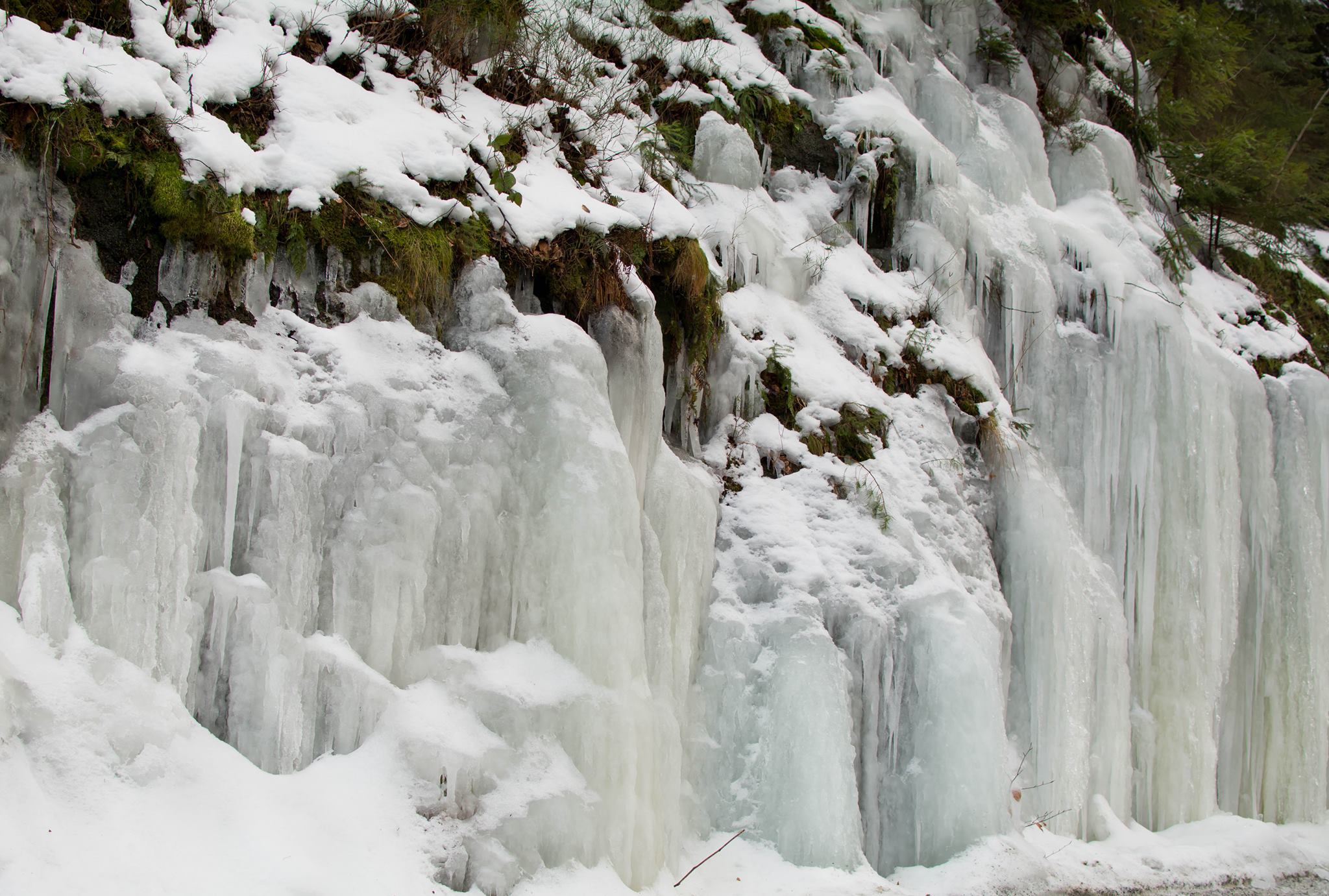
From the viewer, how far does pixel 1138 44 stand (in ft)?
43.8

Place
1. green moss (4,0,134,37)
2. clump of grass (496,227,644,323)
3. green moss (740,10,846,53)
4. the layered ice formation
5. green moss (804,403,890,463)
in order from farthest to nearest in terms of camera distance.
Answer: green moss (740,10,846,53)
green moss (804,403,890,463)
clump of grass (496,227,644,323)
green moss (4,0,134,37)
the layered ice formation

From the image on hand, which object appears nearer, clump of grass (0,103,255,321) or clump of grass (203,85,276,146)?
clump of grass (0,103,255,321)

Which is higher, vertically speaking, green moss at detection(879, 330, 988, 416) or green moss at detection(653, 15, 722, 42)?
green moss at detection(653, 15, 722, 42)

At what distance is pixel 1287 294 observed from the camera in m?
12.2

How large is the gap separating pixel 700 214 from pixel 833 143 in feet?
6.83

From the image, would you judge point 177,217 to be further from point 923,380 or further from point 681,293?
point 923,380

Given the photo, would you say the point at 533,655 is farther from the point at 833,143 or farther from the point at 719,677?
the point at 833,143

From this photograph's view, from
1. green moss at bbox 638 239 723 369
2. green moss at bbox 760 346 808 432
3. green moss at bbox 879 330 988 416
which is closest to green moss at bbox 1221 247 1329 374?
green moss at bbox 879 330 988 416

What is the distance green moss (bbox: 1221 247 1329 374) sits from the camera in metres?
11.9

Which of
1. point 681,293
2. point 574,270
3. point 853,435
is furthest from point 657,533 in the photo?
point 853,435

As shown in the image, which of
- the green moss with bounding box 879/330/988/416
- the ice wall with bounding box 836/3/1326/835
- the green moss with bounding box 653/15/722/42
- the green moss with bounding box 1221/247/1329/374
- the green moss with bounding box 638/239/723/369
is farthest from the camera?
the green moss with bounding box 1221/247/1329/374

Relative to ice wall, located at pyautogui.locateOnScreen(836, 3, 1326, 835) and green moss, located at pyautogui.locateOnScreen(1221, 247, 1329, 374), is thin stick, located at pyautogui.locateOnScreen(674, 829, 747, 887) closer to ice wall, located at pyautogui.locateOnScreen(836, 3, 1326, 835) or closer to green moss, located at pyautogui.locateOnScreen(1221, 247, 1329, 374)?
ice wall, located at pyautogui.locateOnScreen(836, 3, 1326, 835)

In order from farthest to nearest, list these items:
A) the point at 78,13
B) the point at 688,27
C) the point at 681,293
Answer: the point at 688,27 → the point at 681,293 → the point at 78,13

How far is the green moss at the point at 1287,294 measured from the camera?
38.9ft
